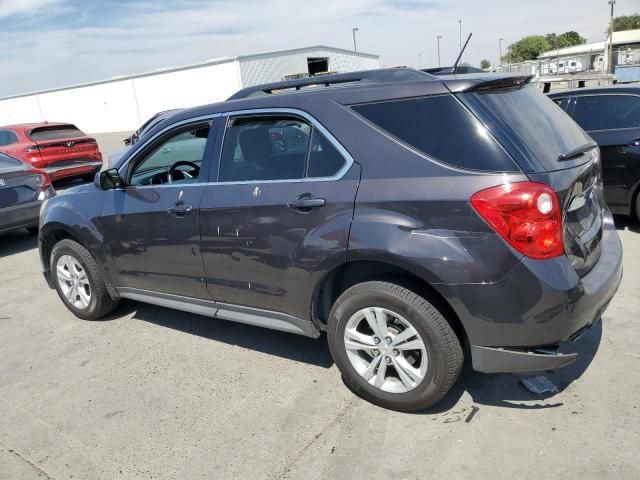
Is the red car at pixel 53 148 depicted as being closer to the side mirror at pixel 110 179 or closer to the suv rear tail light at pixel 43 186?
the suv rear tail light at pixel 43 186

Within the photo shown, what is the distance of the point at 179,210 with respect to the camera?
3.63 m

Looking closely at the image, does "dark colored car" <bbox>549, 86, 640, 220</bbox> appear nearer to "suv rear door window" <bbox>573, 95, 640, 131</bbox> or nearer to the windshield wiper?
"suv rear door window" <bbox>573, 95, 640, 131</bbox>

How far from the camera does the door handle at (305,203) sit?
2.97 metres

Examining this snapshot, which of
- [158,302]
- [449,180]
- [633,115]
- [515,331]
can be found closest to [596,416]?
[515,331]

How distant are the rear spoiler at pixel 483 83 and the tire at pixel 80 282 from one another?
125 inches

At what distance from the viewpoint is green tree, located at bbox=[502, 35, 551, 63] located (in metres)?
93.1

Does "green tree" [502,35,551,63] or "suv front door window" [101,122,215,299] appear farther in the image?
"green tree" [502,35,551,63]

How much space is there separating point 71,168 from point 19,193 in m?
5.29

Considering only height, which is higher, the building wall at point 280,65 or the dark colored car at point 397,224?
the building wall at point 280,65

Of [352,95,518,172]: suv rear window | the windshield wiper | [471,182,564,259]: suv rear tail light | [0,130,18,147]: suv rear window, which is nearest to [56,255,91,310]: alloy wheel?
[352,95,518,172]: suv rear window

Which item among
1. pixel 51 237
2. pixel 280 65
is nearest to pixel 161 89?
pixel 280 65

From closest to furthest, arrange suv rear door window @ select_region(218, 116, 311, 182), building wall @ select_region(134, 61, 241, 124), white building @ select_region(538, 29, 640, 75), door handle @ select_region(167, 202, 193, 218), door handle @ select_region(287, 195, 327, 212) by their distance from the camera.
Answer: door handle @ select_region(287, 195, 327, 212), suv rear door window @ select_region(218, 116, 311, 182), door handle @ select_region(167, 202, 193, 218), building wall @ select_region(134, 61, 241, 124), white building @ select_region(538, 29, 640, 75)

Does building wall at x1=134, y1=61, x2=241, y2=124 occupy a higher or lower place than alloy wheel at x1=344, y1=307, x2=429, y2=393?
higher

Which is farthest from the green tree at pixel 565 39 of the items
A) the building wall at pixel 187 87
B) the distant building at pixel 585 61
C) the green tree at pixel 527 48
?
the building wall at pixel 187 87
